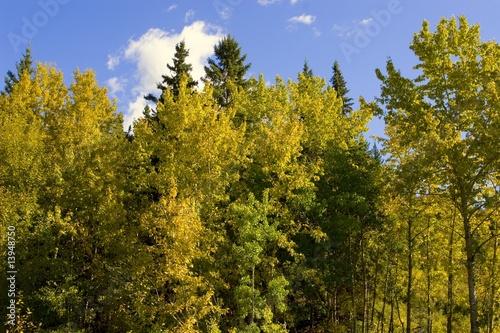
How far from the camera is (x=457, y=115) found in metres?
14.2

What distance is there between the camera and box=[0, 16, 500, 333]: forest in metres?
14.4

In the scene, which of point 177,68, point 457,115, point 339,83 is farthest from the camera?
point 339,83

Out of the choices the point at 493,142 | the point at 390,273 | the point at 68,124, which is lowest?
the point at 390,273

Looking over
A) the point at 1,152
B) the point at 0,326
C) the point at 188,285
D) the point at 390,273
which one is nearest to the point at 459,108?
the point at 188,285

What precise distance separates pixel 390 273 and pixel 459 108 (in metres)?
12.7

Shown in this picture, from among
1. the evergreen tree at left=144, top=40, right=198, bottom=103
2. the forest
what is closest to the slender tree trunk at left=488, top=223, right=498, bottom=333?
the forest

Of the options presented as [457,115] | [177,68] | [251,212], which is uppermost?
[177,68]

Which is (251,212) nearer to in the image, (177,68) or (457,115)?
(457,115)

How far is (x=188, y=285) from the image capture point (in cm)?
1504

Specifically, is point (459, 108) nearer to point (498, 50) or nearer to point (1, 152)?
point (498, 50)

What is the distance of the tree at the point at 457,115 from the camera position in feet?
43.9

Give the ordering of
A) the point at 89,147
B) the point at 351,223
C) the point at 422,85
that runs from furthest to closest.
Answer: the point at 89,147 < the point at 351,223 < the point at 422,85

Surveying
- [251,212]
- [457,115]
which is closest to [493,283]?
[457,115]

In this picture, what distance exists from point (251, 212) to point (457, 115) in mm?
8075
